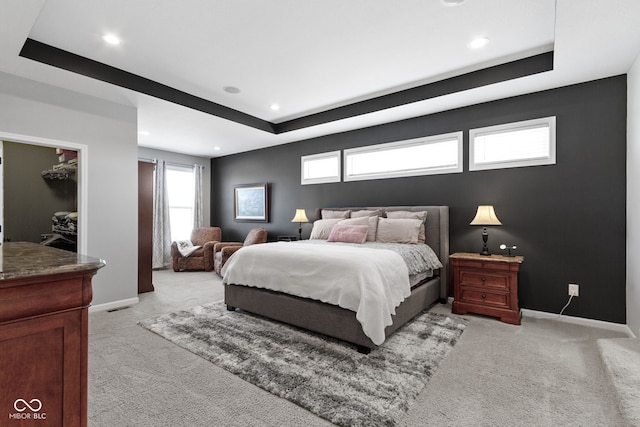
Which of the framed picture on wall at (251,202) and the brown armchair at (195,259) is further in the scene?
the framed picture on wall at (251,202)

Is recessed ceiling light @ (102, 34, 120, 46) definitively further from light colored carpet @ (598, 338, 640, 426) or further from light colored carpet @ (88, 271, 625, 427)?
light colored carpet @ (598, 338, 640, 426)

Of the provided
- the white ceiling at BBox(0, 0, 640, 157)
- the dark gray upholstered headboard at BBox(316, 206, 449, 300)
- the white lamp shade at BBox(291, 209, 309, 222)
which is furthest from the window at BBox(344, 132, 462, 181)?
the white lamp shade at BBox(291, 209, 309, 222)

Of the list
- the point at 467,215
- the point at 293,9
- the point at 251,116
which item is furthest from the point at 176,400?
the point at 251,116

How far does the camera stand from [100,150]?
373 cm

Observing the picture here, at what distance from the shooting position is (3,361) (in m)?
1.02

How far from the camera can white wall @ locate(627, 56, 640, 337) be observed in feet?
8.81

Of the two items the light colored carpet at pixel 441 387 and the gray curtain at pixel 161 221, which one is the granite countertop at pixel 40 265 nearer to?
the light colored carpet at pixel 441 387

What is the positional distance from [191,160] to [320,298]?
5.72 metres

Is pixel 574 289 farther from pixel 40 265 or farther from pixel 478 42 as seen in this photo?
pixel 40 265

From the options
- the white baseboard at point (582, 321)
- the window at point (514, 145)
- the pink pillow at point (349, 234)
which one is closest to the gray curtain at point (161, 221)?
the pink pillow at point (349, 234)

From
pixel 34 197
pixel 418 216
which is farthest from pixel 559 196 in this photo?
pixel 34 197

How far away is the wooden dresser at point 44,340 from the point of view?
102 cm

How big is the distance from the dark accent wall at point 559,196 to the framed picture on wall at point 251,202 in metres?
2.91

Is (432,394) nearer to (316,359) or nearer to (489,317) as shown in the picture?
(316,359)
